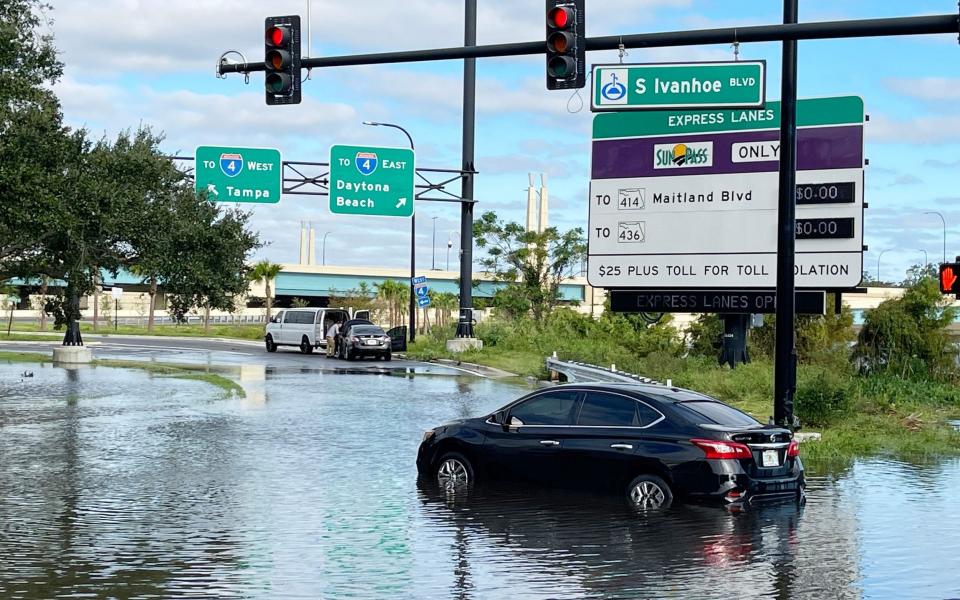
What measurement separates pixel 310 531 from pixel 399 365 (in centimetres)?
3457

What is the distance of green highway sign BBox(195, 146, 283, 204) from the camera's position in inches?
1885

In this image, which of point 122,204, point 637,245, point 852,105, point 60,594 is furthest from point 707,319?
point 60,594

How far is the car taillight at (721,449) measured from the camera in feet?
42.4

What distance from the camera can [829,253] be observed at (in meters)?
29.4

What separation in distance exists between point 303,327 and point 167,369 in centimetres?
1742

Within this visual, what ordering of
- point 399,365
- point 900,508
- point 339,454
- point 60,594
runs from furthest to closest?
point 399,365
point 339,454
point 900,508
point 60,594

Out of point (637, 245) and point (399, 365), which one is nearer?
point (637, 245)

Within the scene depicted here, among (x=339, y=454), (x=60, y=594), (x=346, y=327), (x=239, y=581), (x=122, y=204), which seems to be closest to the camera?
(x=60, y=594)

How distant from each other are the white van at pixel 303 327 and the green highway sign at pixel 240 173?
895 cm

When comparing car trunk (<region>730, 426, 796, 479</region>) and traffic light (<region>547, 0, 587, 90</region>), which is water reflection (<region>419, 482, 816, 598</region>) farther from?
traffic light (<region>547, 0, 587, 90</region>)

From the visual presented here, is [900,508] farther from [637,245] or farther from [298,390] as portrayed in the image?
[298,390]

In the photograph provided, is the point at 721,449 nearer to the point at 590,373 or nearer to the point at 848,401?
the point at 848,401

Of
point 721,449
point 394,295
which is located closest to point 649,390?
point 721,449

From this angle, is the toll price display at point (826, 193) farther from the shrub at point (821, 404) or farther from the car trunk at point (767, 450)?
the car trunk at point (767, 450)
